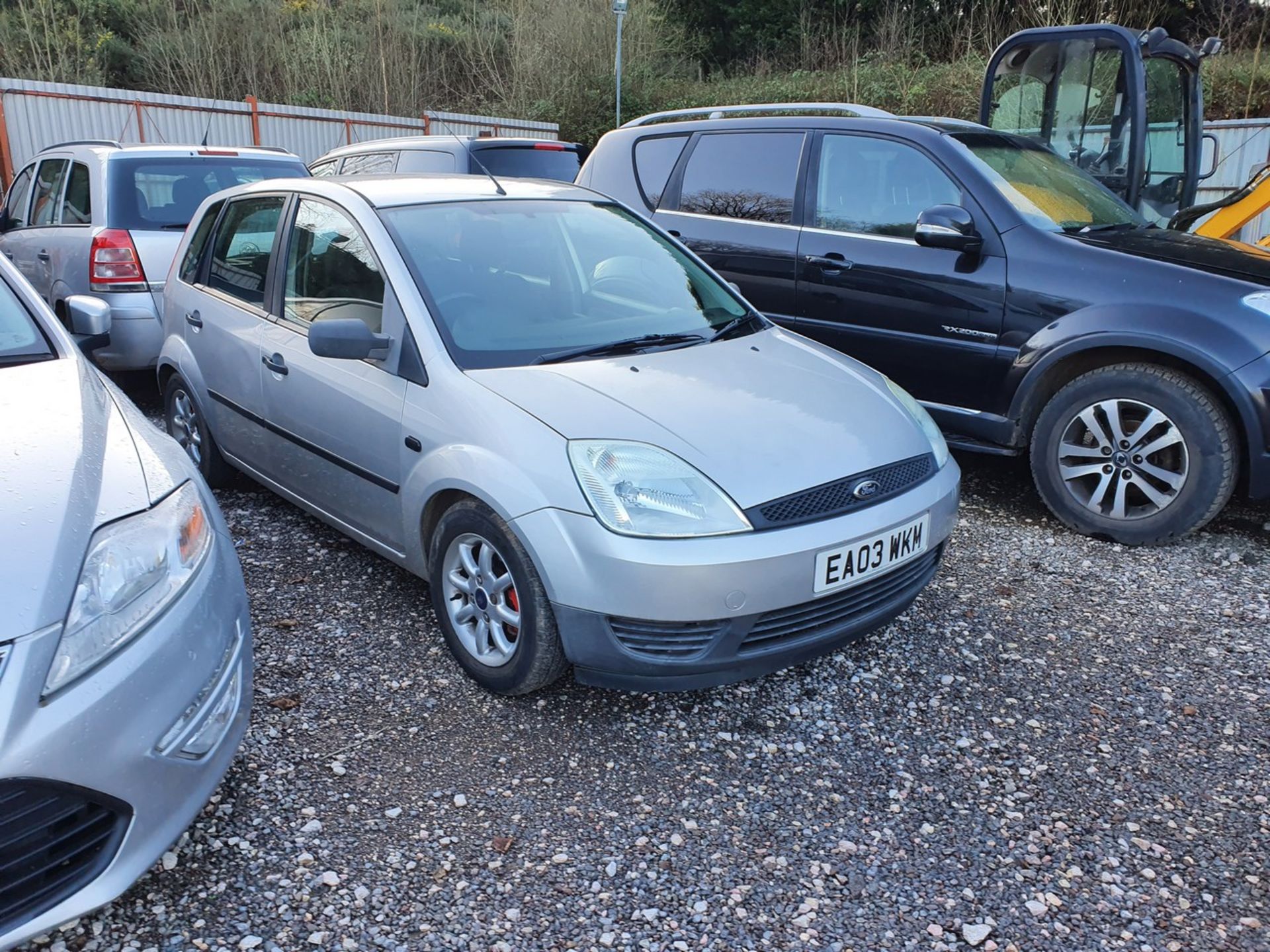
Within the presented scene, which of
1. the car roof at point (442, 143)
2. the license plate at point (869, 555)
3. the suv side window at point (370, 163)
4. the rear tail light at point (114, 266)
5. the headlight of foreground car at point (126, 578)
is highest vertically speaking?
the car roof at point (442, 143)

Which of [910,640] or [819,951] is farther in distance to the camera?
[910,640]

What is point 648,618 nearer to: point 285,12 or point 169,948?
point 169,948

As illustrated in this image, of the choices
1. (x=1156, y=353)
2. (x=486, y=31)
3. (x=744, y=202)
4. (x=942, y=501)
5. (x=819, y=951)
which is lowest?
(x=819, y=951)

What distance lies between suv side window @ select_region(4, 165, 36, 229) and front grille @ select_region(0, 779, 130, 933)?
697 centimetres

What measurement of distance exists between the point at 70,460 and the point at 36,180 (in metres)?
6.30

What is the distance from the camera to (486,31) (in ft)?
68.0

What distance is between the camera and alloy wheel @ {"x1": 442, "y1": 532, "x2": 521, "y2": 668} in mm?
2908

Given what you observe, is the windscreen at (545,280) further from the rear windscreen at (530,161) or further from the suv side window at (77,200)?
the rear windscreen at (530,161)

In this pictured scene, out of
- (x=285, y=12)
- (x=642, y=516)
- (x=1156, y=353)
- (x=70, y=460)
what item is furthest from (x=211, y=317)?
(x=285, y=12)

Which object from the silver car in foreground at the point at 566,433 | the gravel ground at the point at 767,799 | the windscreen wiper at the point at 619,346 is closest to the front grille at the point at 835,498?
the silver car in foreground at the point at 566,433

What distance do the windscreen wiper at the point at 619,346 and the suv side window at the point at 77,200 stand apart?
458 cm

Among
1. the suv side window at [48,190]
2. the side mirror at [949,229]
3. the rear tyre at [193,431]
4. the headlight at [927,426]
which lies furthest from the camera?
the suv side window at [48,190]

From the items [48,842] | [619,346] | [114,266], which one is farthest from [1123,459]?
[114,266]

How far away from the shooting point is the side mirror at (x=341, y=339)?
315 cm
